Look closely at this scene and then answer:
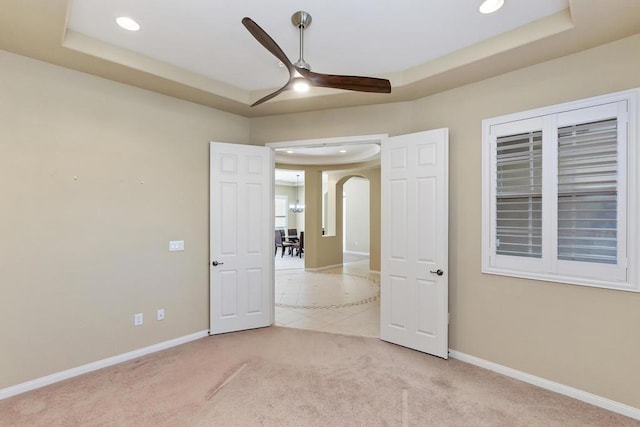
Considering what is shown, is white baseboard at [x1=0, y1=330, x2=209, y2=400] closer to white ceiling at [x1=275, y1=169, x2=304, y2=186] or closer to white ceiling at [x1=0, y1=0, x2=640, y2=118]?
white ceiling at [x1=0, y1=0, x2=640, y2=118]

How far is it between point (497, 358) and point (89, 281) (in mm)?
3865

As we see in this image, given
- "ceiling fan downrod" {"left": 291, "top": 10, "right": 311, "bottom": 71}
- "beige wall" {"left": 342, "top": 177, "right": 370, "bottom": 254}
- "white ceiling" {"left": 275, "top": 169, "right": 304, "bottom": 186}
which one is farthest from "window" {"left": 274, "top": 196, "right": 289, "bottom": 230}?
"ceiling fan downrod" {"left": 291, "top": 10, "right": 311, "bottom": 71}

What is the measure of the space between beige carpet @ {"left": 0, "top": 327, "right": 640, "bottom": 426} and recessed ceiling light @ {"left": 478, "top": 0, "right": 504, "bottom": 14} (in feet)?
9.46

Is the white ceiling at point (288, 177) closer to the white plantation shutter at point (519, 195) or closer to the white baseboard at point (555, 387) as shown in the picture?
the white plantation shutter at point (519, 195)

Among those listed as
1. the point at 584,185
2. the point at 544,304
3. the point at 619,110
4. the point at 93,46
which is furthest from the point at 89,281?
the point at 619,110

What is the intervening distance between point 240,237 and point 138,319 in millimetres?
1358

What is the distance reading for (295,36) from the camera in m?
2.51

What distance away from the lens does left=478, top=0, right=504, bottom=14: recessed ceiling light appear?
2086mm

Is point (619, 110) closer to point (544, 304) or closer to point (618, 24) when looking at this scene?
point (618, 24)

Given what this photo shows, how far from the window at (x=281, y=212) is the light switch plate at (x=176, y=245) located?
9.79 metres

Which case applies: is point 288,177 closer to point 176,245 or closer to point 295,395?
point 176,245

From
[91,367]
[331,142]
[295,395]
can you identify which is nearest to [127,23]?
[331,142]

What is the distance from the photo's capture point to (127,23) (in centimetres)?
233

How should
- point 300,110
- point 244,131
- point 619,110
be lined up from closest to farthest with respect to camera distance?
1. point 619,110
2. point 300,110
3. point 244,131
